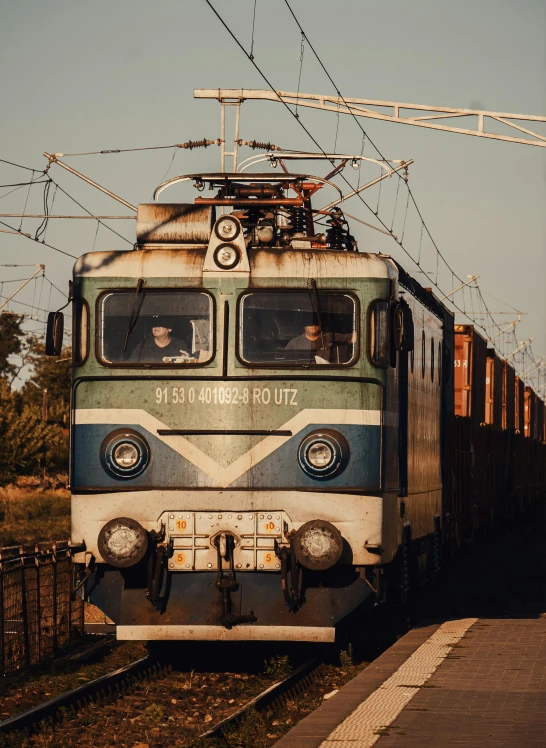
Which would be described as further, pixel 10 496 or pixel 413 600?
pixel 10 496

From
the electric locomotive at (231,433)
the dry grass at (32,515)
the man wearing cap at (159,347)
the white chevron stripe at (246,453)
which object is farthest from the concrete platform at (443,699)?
the dry grass at (32,515)

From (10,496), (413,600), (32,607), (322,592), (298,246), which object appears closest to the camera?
(322,592)

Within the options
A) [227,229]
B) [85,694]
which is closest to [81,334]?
[227,229]

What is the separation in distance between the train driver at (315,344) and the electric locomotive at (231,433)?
0.01 metres

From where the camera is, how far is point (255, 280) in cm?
1052

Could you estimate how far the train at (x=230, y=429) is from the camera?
10.1 metres

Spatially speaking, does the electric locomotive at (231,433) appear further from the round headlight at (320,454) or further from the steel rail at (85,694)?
the steel rail at (85,694)

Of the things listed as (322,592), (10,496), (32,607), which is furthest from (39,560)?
(10,496)

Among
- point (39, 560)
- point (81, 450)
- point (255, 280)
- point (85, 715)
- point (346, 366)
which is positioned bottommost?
point (85, 715)

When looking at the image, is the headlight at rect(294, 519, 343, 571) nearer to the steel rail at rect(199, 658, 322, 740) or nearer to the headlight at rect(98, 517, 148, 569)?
the steel rail at rect(199, 658, 322, 740)

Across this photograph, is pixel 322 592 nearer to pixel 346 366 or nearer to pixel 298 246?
Answer: pixel 346 366

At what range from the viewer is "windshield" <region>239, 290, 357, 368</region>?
1045cm

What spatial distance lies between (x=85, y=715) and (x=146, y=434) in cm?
223

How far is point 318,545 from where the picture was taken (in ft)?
32.4
